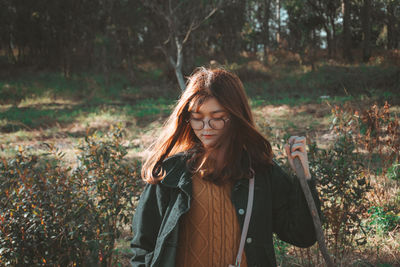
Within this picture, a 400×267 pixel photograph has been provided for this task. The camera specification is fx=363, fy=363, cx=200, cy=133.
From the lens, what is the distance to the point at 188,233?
62.1 inches

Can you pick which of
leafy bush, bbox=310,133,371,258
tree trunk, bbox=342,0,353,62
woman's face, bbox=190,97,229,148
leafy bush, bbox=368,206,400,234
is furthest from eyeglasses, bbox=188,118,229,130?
tree trunk, bbox=342,0,353,62

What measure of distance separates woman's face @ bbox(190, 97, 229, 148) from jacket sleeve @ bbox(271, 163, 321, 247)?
305 mm

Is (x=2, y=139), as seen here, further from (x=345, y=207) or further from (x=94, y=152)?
(x=345, y=207)

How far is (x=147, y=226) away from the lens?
159 cm

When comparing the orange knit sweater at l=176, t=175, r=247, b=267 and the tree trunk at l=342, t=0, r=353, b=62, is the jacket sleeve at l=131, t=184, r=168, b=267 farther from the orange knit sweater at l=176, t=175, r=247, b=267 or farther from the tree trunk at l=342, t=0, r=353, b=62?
the tree trunk at l=342, t=0, r=353, b=62

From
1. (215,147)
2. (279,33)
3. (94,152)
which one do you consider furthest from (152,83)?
(215,147)

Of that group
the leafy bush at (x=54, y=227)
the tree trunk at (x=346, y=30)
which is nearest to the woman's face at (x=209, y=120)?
the leafy bush at (x=54, y=227)

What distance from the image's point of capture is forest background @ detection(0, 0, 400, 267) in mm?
2422

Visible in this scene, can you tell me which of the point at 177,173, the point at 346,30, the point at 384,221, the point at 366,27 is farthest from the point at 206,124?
the point at 346,30

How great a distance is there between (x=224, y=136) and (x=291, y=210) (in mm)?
442

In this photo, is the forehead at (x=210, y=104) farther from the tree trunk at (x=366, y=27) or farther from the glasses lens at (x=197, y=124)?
the tree trunk at (x=366, y=27)

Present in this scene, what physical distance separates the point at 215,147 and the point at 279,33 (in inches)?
893

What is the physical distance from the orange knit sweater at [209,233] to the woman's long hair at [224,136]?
4.0 inches

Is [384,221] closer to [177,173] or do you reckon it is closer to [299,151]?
[299,151]
